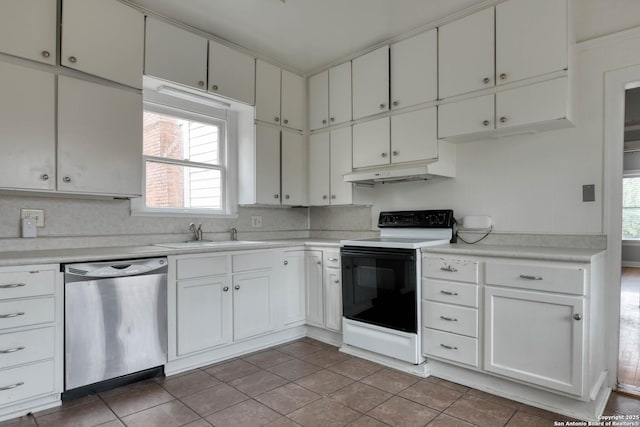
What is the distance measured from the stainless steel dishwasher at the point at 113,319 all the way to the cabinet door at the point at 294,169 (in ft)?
5.08

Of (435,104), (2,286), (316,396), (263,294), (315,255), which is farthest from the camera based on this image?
(315,255)

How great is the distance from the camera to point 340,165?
3.66 m

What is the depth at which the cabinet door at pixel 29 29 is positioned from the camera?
216 centimetres

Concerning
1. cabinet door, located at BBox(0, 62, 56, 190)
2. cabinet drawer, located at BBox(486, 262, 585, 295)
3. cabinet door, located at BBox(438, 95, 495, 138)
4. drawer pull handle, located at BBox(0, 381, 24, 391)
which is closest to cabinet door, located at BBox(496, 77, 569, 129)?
cabinet door, located at BBox(438, 95, 495, 138)

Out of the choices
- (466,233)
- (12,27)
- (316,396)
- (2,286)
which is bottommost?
(316,396)

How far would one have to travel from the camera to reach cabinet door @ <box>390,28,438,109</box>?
2.95m

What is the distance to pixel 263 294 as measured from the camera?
10.3 ft

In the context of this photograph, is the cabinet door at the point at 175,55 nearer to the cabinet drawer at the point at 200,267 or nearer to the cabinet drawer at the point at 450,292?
the cabinet drawer at the point at 200,267

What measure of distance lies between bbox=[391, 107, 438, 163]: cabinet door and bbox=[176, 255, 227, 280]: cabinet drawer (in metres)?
1.65

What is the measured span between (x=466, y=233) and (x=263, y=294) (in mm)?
1725

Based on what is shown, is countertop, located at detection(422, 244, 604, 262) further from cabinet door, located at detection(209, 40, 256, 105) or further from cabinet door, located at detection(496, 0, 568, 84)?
cabinet door, located at detection(209, 40, 256, 105)

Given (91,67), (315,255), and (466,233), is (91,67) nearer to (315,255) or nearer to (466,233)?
(315,255)

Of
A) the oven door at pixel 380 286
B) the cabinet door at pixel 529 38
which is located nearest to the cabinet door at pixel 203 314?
the oven door at pixel 380 286

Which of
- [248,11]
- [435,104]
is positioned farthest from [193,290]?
[435,104]
